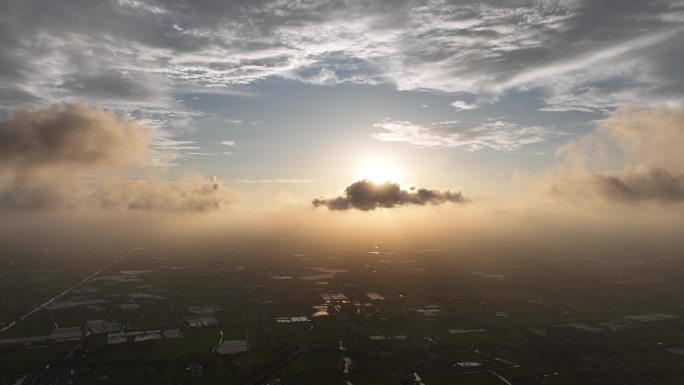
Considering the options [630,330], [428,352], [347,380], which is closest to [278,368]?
[347,380]

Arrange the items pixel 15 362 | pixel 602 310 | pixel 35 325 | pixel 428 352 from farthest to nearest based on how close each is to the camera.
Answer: pixel 602 310 < pixel 35 325 < pixel 428 352 < pixel 15 362

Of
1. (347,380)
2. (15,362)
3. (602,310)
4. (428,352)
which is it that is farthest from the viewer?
(602,310)

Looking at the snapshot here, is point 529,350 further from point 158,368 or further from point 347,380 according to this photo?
point 158,368

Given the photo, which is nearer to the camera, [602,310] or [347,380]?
[347,380]

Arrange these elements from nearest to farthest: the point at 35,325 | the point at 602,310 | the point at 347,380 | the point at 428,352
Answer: the point at 347,380, the point at 428,352, the point at 35,325, the point at 602,310

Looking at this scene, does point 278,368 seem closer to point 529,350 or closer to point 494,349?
point 494,349

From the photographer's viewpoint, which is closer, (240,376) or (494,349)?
(240,376)

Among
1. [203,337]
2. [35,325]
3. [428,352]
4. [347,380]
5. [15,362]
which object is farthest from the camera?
[35,325]

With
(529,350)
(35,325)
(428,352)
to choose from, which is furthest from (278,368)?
(35,325)
